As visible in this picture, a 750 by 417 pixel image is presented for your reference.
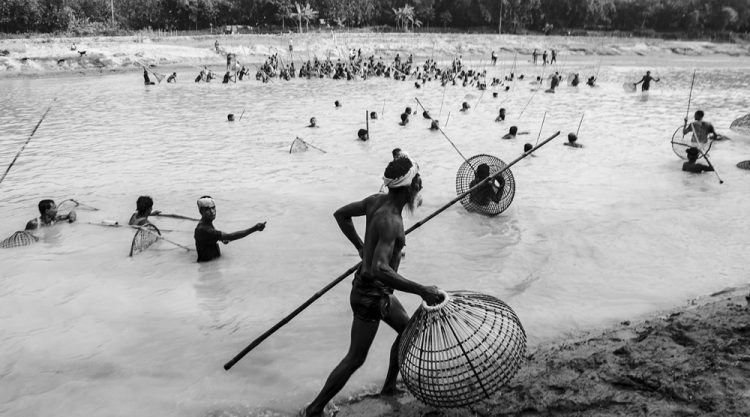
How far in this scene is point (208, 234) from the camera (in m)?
7.29

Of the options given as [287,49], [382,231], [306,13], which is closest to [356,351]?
[382,231]

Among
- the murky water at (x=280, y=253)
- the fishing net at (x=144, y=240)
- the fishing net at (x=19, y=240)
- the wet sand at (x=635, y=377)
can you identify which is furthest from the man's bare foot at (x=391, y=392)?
the fishing net at (x=19, y=240)

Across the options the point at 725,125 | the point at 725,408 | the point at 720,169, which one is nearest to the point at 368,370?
the point at 725,408

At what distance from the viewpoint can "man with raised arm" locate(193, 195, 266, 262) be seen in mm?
7012

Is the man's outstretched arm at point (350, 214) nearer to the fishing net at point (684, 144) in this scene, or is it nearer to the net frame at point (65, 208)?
the net frame at point (65, 208)

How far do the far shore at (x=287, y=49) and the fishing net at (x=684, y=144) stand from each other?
37185 mm

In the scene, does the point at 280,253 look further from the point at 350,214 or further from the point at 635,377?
the point at 635,377

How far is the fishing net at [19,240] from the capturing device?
8.30m

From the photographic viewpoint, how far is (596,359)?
4.39 meters

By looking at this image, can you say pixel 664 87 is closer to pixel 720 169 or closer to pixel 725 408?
pixel 720 169

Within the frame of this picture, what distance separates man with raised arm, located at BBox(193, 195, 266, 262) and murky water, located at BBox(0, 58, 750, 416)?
8.6 inches

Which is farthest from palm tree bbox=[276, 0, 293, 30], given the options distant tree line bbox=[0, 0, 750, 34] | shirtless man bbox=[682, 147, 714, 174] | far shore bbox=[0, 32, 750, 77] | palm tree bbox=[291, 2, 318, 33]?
shirtless man bbox=[682, 147, 714, 174]

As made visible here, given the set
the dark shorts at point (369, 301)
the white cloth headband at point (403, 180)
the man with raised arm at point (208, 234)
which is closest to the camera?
the white cloth headband at point (403, 180)

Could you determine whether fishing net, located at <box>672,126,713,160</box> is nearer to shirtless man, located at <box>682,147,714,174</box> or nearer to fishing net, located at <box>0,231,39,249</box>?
shirtless man, located at <box>682,147,714,174</box>
